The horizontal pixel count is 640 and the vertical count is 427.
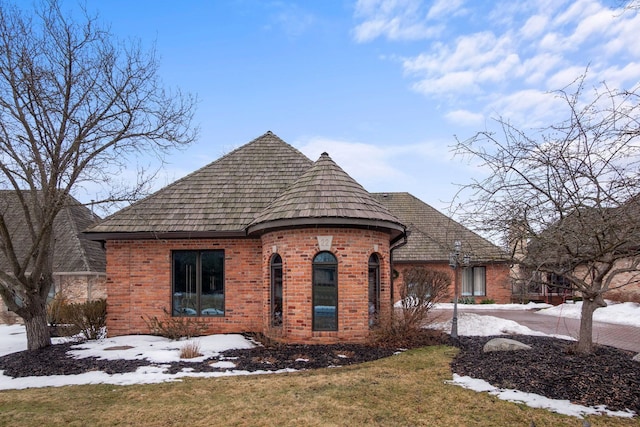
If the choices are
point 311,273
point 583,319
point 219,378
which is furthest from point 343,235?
point 583,319

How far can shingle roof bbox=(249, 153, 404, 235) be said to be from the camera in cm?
1004

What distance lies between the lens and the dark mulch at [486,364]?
6.16m

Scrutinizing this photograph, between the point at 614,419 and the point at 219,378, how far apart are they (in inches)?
215

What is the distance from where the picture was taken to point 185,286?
1207 centimetres

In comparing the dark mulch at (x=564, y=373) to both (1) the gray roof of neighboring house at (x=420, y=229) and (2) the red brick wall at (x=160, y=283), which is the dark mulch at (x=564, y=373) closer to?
(2) the red brick wall at (x=160, y=283)

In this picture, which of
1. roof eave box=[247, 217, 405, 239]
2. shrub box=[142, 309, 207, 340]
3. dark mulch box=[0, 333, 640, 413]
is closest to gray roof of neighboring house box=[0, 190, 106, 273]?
shrub box=[142, 309, 207, 340]

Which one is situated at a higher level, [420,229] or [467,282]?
[420,229]

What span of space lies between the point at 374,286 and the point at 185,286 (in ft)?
16.1

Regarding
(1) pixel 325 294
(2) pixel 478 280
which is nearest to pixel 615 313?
(2) pixel 478 280

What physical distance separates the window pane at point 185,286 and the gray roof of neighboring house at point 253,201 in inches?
30.8

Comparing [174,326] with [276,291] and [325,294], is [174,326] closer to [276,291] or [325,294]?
[276,291]

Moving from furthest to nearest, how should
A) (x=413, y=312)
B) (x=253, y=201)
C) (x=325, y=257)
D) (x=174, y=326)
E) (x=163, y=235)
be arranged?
(x=253, y=201) → (x=163, y=235) → (x=174, y=326) → (x=413, y=312) → (x=325, y=257)

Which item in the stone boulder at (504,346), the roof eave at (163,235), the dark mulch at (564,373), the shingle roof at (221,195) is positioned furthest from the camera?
the shingle roof at (221,195)

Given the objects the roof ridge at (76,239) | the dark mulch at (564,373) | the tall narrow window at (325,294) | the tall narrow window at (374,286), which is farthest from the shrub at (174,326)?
the roof ridge at (76,239)
